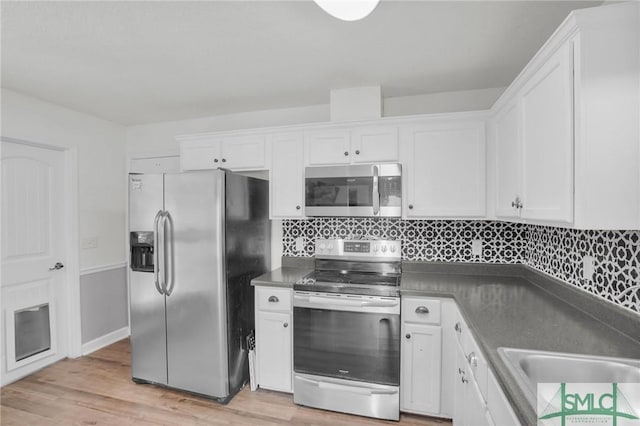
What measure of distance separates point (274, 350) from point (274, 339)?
9 cm

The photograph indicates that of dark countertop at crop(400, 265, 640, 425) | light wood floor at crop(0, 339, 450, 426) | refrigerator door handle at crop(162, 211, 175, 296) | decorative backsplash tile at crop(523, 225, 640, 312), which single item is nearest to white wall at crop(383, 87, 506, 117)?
decorative backsplash tile at crop(523, 225, 640, 312)

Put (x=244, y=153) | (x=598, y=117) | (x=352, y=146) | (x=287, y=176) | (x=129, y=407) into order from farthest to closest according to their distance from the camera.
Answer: (x=244, y=153) → (x=287, y=176) → (x=352, y=146) → (x=129, y=407) → (x=598, y=117)

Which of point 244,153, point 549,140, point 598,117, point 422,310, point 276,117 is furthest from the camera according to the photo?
point 276,117

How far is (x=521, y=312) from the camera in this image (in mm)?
1604

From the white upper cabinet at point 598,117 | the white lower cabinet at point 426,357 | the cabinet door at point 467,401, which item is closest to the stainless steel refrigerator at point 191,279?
the white lower cabinet at point 426,357

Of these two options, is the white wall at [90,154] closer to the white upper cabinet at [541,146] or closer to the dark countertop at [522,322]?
the dark countertop at [522,322]

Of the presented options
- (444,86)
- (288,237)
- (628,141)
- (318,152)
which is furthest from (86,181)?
(628,141)

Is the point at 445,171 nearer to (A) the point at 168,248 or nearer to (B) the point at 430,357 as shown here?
(B) the point at 430,357

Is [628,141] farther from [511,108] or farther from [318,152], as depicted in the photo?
[318,152]

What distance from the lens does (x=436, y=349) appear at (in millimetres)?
2029

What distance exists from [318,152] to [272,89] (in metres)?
0.64

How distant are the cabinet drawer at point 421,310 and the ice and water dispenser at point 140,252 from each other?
1946 millimetres

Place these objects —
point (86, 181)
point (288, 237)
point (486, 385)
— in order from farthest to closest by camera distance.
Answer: point (86, 181) → point (288, 237) → point (486, 385)

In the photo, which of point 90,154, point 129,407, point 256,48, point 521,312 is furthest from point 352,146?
point 90,154
